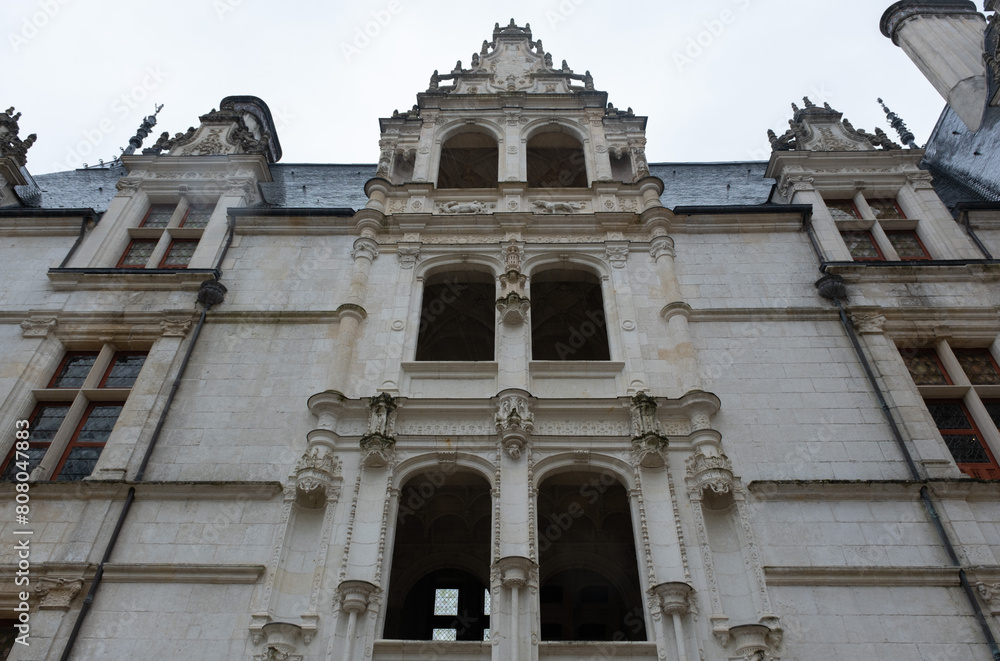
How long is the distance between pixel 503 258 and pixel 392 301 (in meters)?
2.31

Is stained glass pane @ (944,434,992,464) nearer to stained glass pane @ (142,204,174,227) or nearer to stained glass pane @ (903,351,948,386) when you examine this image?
stained glass pane @ (903,351,948,386)

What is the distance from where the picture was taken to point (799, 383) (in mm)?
12078

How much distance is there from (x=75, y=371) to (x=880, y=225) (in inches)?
621

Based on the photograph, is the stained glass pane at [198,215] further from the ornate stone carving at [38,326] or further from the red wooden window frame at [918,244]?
the red wooden window frame at [918,244]

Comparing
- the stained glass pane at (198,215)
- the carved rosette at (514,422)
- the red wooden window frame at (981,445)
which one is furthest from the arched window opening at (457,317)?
the red wooden window frame at (981,445)

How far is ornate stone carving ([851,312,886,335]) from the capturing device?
12.8 metres

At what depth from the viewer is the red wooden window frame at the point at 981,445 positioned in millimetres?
11039

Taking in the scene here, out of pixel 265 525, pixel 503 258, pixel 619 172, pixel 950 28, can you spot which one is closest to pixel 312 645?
pixel 265 525

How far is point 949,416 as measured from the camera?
12.0 m

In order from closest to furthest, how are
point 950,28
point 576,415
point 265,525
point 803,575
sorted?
point 803,575, point 265,525, point 576,415, point 950,28

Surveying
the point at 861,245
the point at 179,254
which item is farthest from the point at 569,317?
the point at 179,254

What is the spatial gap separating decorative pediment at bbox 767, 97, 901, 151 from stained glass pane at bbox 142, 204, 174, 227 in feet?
44.7

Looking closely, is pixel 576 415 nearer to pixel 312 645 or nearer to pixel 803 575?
pixel 803 575

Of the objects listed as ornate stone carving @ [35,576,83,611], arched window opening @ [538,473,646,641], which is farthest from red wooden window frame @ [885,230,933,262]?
ornate stone carving @ [35,576,83,611]
